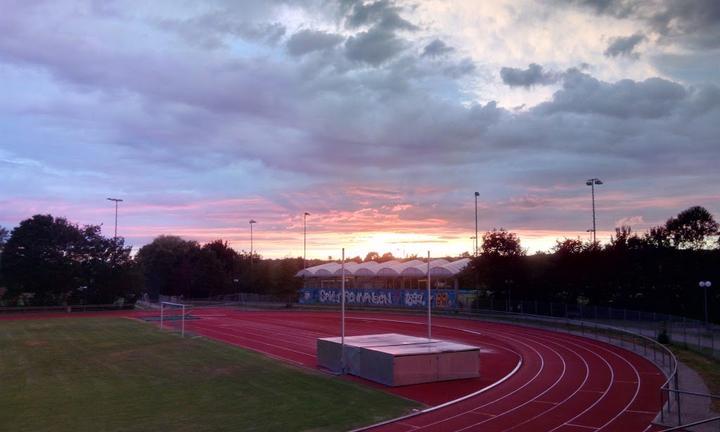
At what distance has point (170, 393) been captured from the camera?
77.3ft

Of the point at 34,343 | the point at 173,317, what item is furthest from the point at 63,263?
the point at 34,343

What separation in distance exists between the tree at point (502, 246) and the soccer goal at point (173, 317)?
1170 inches

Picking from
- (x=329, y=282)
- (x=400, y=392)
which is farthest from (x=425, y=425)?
(x=329, y=282)

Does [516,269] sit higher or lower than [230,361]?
higher

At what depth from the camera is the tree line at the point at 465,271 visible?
53.6 meters

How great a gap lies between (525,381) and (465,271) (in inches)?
1680

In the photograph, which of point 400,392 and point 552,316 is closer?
point 400,392

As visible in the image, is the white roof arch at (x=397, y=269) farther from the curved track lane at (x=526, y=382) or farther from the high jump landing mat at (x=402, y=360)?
A: the high jump landing mat at (x=402, y=360)

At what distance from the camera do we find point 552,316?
50.2m

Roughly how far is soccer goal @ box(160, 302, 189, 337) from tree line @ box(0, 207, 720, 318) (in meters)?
9.84

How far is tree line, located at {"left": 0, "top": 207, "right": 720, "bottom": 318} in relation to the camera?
53594mm

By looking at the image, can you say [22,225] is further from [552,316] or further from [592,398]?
[592,398]

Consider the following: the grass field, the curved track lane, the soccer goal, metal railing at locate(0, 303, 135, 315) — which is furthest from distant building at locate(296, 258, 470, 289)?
the grass field

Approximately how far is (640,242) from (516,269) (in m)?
11.5
